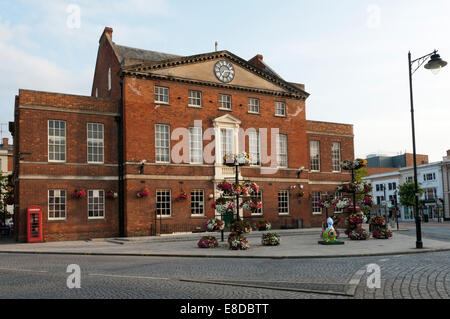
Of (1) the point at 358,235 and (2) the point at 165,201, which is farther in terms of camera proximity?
(2) the point at 165,201

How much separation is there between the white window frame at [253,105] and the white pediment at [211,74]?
1.04 metres

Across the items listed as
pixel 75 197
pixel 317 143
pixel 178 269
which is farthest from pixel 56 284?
pixel 317 143

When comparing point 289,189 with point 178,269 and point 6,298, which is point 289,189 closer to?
point 178,269

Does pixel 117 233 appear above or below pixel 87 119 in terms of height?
below

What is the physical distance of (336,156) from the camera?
40.3m

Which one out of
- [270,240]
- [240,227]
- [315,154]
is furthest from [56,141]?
[315,154]

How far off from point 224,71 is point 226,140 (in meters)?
5.41

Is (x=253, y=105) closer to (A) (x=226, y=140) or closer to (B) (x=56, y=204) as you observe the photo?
(A) (x=226, y=140)

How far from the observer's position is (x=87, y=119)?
29.0m

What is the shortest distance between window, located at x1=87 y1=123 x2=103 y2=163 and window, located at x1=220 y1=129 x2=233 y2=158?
8.94 metres

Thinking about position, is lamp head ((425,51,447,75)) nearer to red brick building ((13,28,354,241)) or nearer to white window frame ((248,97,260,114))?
red brick building ((13,28,354,241))

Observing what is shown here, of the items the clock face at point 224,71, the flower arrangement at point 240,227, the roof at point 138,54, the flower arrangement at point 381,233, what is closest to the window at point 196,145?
the clock face at point 224,71

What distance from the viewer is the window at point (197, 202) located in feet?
103
